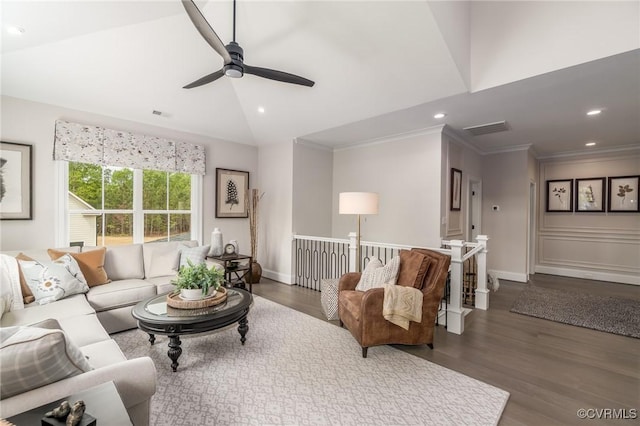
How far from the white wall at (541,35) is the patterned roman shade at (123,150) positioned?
4251 millimetres

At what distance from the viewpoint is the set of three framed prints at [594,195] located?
5559 mm

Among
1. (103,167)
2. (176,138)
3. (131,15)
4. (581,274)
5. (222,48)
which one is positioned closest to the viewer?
(222,48)

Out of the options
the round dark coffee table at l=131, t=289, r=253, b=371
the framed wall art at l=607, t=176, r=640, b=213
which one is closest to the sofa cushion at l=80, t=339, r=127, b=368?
the round dark coffee table at l=131, t=289, r=253, b=371

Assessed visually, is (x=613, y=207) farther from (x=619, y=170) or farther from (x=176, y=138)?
(x=176, y=138)

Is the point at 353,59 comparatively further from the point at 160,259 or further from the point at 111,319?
the point at 111,319

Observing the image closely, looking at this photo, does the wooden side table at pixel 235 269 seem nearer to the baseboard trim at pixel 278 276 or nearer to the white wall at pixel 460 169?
the baseboard trim at pixel 278 276

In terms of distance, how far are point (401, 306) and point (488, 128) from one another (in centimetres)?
338

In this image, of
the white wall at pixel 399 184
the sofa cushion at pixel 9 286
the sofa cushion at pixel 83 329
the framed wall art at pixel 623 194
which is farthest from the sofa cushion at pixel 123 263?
the framed wall art at pixel 623 194

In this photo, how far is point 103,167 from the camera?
4.11 m

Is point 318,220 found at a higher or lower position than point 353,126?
lower

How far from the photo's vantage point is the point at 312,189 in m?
5.59

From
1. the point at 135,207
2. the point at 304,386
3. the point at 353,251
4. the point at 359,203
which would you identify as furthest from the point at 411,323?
the point at 135,207

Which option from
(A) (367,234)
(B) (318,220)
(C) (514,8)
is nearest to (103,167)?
(B) (318,220)

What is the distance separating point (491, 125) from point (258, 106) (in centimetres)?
354
